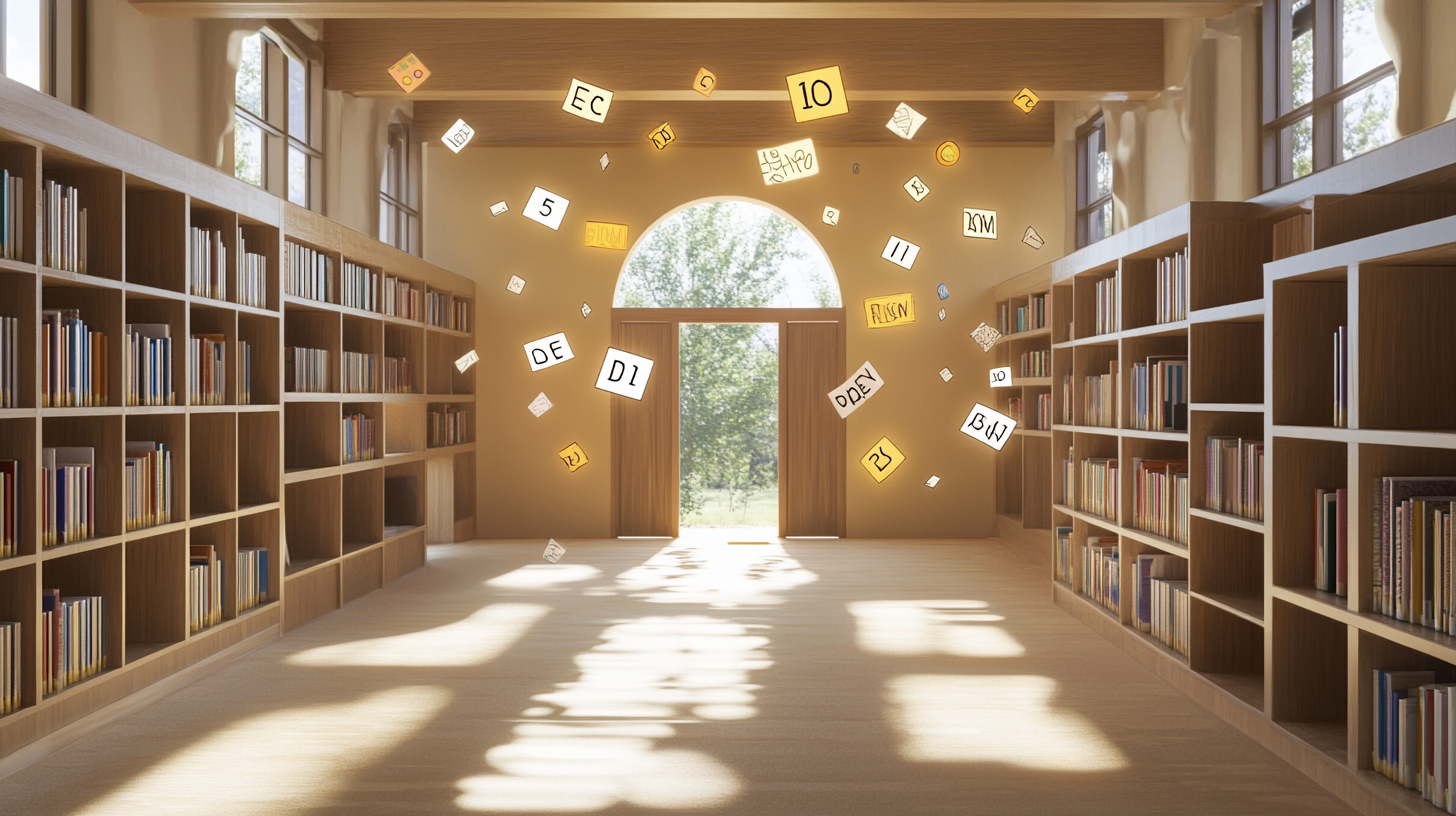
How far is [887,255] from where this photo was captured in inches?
367

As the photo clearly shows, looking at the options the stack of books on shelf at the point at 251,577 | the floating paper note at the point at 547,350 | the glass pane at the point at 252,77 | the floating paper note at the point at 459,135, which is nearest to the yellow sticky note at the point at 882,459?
the floating paper note at the point at 547,350

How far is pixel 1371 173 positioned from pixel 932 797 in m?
2.64

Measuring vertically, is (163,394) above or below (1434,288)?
below

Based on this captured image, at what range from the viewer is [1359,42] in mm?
4828

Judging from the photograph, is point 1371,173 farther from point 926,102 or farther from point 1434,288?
point 926,102

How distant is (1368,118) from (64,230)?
5649 millimetres

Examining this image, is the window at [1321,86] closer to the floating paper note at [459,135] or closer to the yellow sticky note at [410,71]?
the yellow sticky note at [410,71]

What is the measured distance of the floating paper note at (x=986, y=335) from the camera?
916 centimetres

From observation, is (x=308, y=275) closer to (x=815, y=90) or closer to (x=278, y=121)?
(x=278, y=121)

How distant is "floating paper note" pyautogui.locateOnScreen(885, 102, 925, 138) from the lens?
897 cm

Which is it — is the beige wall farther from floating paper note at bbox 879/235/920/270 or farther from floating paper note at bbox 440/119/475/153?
floating paper note at bbox 440/119/475/153

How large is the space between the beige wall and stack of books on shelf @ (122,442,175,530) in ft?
16.6

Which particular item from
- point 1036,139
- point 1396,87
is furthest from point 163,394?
point 1036,139

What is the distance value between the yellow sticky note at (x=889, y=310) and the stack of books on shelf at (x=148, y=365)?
6.29m
